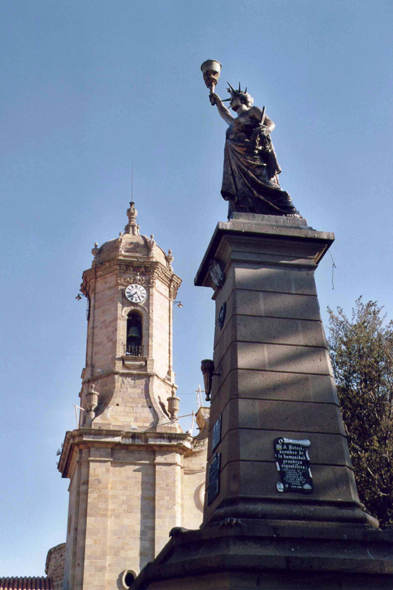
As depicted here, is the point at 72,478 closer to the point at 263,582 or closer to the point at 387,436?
the point at 387,436

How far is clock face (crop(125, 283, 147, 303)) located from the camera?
2967cm

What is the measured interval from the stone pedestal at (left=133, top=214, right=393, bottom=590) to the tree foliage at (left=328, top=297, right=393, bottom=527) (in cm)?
738

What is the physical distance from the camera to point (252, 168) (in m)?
9.20

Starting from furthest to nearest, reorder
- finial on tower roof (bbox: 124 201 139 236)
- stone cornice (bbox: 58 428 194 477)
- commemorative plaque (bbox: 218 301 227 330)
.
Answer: finial on tower roof (bbox: 124 201 139 236), stone cornice (bbox: 58 428 194 477), commemorative plaque (bbox: 218 301 227 330)

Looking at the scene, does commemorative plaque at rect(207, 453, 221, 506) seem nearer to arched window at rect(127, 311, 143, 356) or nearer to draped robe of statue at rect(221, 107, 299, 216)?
draped robe of statue at rect(221, 107, 299, 216)

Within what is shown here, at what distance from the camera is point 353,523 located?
6539 mm

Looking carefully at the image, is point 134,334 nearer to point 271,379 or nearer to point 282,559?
point 271,379

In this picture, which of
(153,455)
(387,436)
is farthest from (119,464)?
(387,436)

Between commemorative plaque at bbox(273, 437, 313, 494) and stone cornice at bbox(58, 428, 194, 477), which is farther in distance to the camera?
stone cornice at bbox(58, 428, 194, 477)

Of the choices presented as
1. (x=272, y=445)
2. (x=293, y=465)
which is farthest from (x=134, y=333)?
(x=293, y=465)

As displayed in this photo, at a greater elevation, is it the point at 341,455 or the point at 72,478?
the point at 72,478

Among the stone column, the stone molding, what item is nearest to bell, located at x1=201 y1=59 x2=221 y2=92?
the stone column

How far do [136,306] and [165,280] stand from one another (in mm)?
2348

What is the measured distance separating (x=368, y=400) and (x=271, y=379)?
342 inches
